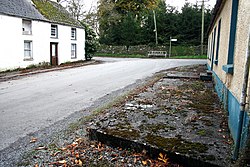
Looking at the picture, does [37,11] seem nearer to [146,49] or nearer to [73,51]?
[73,51]

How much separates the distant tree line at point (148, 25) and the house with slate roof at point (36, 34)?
14.3 metres

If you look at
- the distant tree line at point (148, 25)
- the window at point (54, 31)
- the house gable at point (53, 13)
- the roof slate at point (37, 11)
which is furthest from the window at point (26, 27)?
the distant tree line at point (148, 25)

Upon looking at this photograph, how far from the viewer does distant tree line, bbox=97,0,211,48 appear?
36000 millimetres

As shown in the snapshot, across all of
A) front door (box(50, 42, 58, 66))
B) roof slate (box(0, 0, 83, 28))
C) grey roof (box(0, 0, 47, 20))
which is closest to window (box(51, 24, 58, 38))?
roof slate (box(0, 0, 83, 28))

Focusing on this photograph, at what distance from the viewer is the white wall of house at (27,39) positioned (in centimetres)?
1509

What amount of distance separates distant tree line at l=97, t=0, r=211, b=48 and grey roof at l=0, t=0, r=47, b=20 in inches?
709

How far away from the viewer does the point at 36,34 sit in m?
17.6

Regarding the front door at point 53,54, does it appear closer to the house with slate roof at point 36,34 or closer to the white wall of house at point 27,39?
the house with slate roof at point 36,34

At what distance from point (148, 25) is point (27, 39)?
2530cm

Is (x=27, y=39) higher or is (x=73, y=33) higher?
(x=73, y=33)

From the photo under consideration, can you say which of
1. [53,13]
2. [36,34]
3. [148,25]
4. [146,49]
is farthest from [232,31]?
[148,25]

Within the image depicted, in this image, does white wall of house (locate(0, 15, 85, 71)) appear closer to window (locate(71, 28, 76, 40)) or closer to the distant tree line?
window (locate(71, 28, 76, 40))

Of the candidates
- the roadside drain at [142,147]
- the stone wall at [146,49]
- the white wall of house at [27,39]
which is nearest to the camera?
the roadside drain at [142,147]

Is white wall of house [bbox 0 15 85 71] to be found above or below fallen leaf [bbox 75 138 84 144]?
above
